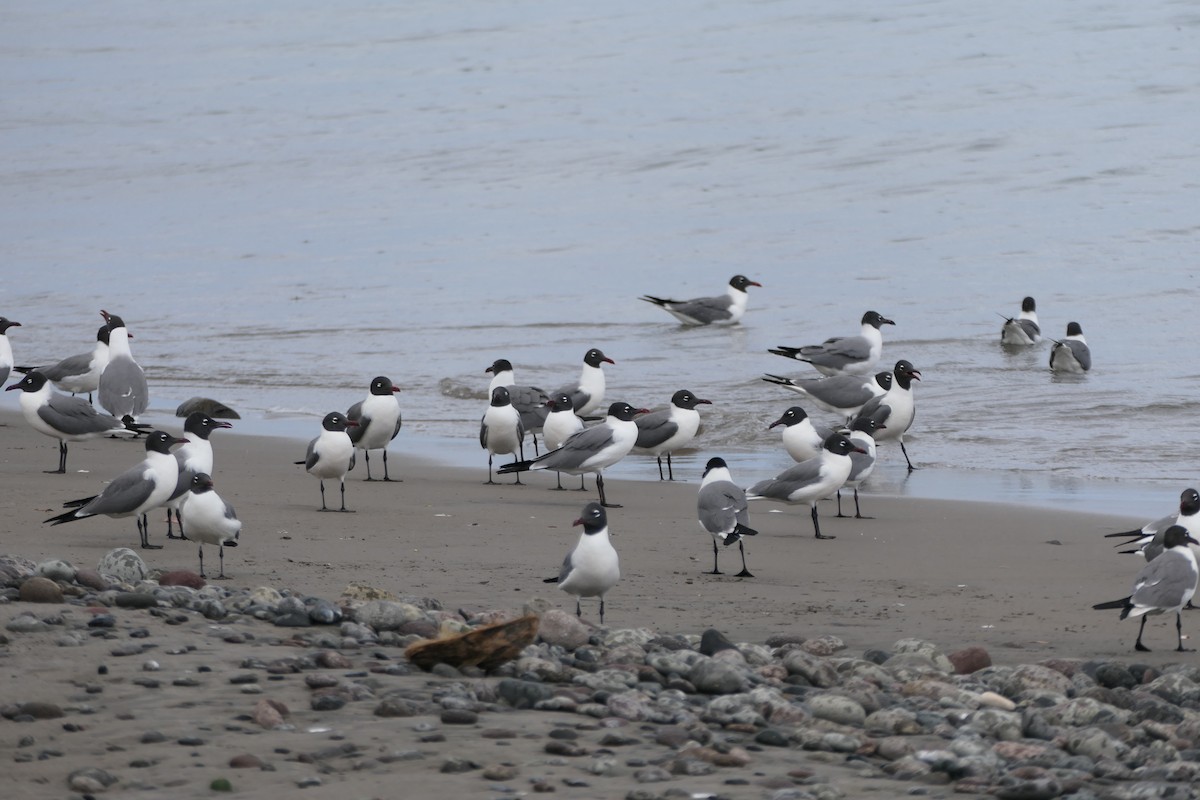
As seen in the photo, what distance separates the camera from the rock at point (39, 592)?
21.4 feet

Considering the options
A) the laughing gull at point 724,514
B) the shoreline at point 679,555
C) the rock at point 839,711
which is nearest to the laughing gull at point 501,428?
the shoreline at point 679,555

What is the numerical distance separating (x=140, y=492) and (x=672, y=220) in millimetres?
18369

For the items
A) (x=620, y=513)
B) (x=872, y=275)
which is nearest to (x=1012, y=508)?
(x=620, y=513)

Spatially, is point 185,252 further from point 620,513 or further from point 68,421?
point 620,513

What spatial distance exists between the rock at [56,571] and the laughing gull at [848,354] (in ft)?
33.3

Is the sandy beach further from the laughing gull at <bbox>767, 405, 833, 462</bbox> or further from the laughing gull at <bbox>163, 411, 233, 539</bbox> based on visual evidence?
the laughing gull at <bbox>767, 405, 833, 462</bbox>

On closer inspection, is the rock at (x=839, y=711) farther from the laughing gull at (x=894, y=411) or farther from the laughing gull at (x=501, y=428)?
the laughing gull at (x=894, y=411)

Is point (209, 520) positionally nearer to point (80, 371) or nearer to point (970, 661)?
point (970, 661)

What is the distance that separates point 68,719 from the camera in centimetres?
509

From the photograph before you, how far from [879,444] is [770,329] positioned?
598 centimetres

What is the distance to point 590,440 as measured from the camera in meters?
11.4

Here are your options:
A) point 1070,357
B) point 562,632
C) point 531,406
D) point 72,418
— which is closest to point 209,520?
point 562,632

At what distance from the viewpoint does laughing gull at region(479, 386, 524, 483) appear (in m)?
12.2

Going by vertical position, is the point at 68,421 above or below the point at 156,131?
below
